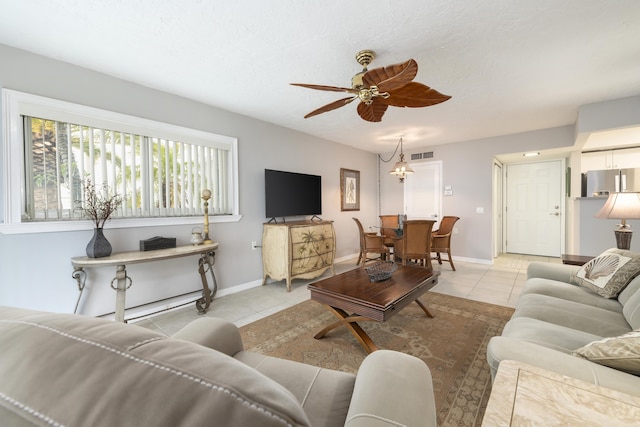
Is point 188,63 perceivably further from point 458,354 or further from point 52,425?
point 458,354

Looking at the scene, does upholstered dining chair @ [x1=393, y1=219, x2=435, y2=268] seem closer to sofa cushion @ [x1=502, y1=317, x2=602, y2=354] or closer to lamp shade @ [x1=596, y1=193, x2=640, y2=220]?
lamp shade @ [x1=596, y1=193, x2=640, y2=220]

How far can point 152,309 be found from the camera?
2.77 metres

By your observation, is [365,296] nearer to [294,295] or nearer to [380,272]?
[380,272]

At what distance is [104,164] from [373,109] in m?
2.66

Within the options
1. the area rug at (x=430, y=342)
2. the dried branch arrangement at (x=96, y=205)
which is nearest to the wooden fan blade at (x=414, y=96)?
the area rug at (x=430, y=342)

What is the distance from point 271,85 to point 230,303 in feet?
8.41

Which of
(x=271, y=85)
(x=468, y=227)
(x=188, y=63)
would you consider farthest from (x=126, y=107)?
(x=468, y=227)

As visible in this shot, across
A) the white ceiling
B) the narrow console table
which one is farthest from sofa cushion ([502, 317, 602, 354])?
the narrow console table

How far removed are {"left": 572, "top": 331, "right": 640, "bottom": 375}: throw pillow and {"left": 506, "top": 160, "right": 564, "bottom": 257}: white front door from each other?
577 cm

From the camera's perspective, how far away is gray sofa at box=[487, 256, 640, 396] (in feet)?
3.07

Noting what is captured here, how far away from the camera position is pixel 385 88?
1.90 m

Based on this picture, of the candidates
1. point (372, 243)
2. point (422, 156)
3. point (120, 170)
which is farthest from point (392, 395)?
point (422, 156)

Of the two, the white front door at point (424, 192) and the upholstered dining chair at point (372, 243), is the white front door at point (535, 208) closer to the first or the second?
the white front door at point (424, 192)

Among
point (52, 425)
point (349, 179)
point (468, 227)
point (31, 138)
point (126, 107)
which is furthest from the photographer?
point (349, 179)
